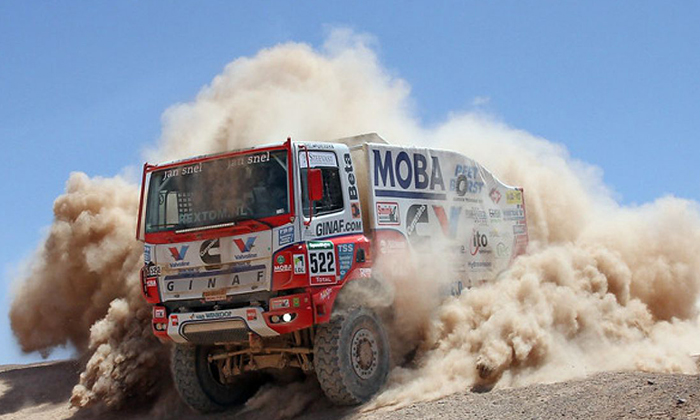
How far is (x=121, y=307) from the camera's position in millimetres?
12805

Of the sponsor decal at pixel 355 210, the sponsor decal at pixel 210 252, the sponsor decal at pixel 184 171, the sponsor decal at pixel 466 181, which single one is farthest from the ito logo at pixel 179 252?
the sponsor decal at pixel 466 181

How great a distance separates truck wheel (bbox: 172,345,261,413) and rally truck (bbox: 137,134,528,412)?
0.01 meters

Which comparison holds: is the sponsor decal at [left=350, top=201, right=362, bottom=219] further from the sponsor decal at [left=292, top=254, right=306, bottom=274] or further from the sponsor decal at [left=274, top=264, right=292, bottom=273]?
the sponsor decal at [left=274, top=264, right=292, bottom=273]

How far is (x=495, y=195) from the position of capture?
13047 millimetres

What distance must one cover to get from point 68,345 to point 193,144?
17.1 ft

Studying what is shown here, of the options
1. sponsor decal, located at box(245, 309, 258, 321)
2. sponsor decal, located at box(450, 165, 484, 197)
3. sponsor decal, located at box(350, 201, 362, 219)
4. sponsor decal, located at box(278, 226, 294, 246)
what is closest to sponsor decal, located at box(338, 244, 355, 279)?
sponsor decal, located at box(350, 201, 362, 219)

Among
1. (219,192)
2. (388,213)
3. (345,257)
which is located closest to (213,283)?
(219,192)

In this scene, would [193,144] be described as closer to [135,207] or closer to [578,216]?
[135,207]

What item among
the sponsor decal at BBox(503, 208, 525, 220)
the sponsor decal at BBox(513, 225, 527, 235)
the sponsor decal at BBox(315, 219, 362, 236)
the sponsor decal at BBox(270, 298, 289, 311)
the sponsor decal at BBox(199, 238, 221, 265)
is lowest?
the sponsor decal at BBox(270, 298, 289, 311)

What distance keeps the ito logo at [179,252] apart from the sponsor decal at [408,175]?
258cm

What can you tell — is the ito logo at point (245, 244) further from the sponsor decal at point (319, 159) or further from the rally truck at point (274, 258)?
the sponsor decal at point (319, 159)

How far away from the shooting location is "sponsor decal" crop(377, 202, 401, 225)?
10516mm

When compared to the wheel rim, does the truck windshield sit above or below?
above

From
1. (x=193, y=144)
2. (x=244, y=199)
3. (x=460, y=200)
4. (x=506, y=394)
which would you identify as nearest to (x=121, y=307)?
(x=193, y=144)
